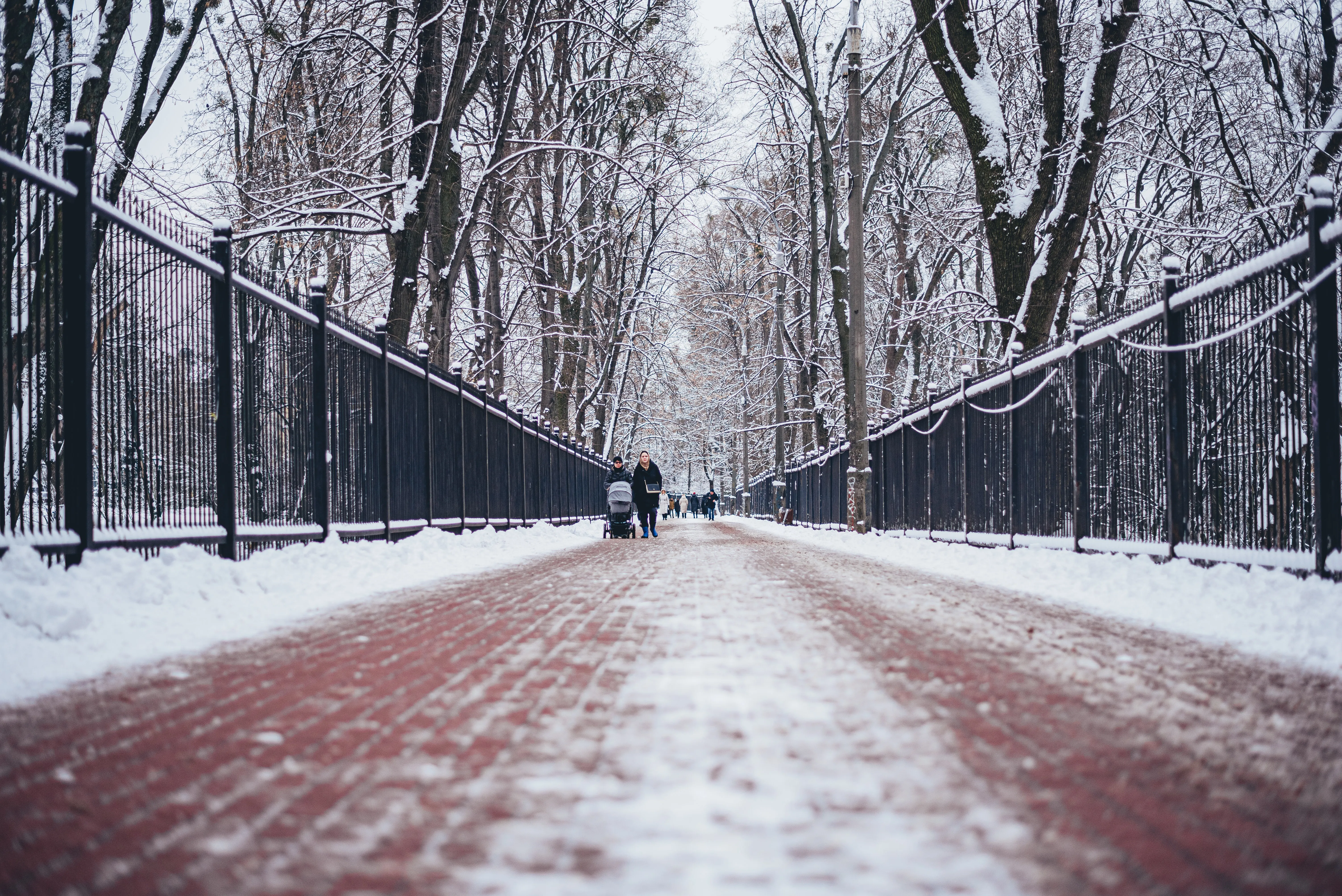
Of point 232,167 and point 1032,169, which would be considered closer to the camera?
point 1032,169

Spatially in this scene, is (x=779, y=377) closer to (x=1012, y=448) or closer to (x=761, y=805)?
(x=1012, y=448)

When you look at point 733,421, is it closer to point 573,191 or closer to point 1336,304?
point 573,191

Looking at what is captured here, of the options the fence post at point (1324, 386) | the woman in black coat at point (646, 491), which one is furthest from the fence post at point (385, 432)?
the woman in black coat at point (646, 491)

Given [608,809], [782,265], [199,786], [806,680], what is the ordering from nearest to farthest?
[608,809] → [199,786] → [806,680] → [782,265]

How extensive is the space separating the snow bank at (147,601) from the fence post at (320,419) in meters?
0.79

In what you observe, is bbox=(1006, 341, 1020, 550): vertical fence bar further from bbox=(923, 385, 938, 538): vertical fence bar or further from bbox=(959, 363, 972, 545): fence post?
bbox=(923, 385, 938, 538): vertical fence bar

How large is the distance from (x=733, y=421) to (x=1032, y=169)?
44.4 meters

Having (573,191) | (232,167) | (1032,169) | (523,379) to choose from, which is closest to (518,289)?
(573,191)

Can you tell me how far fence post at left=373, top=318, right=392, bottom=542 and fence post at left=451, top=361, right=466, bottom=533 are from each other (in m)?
3.14

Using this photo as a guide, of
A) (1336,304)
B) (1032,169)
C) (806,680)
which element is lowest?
(806,680)

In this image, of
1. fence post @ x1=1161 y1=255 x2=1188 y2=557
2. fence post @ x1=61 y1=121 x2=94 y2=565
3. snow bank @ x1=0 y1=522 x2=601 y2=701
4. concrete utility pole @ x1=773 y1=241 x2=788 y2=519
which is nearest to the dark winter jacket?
concrete utility pole @ x1=773 y1=241 x2=788 y2=519

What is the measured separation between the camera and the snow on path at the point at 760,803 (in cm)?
173

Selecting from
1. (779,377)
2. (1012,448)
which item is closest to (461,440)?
(1012,448)

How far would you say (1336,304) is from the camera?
5.79 metres
